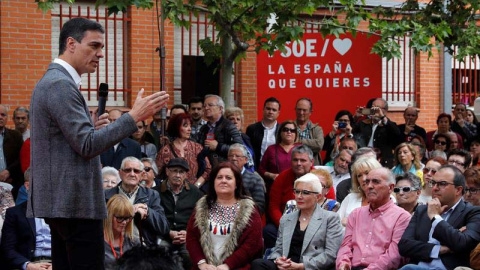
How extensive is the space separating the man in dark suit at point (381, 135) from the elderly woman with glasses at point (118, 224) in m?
4.75

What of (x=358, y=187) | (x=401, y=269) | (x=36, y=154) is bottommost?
(x=401, y=269)

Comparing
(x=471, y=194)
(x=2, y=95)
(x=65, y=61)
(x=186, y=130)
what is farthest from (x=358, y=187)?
(x=2, y=95)

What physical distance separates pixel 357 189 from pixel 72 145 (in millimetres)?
5152

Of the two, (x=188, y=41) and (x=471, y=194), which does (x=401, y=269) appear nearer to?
(x=471, y=194)

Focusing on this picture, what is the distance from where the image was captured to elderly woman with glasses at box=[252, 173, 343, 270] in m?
7.82

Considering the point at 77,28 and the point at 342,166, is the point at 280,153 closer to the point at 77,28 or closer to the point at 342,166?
the point at 342,166

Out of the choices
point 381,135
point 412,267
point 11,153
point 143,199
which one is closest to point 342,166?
point 381,135

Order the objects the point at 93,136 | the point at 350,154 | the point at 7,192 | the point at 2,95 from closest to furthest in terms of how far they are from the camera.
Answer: the point at 93,136 → the point at 7,192 → the point at 350,154 → the point at 2,95

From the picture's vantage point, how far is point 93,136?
3885mm

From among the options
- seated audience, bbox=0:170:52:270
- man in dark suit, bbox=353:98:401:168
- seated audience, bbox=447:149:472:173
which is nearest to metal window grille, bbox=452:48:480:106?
man in dark suit, bbox=353:98:401:168

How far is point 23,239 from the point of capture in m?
8.16

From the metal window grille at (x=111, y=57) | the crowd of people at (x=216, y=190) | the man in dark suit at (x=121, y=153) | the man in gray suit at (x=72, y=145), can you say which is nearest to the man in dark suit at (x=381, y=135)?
the crowd of people at (x=216, y=190)

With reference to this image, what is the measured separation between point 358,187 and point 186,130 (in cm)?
237

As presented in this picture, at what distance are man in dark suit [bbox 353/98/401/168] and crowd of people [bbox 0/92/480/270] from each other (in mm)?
434
